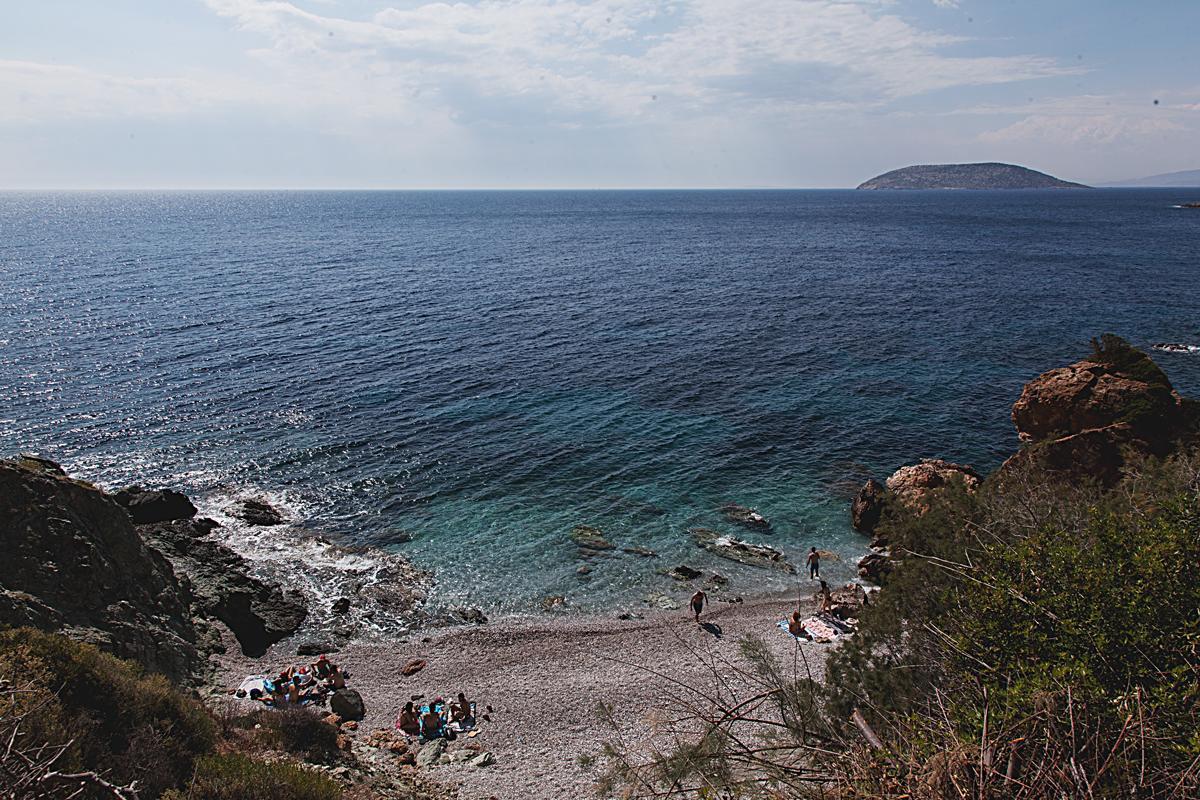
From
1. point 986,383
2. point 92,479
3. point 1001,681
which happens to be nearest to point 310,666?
point 92,479

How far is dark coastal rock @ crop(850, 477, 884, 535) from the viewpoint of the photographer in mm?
31391

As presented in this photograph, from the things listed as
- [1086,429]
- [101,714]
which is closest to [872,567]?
[1086,429]

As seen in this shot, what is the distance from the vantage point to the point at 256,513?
31938 millimetres

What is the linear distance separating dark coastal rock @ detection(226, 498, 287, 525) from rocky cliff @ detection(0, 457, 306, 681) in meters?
2.39

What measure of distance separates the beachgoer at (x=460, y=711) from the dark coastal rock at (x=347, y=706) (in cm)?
303

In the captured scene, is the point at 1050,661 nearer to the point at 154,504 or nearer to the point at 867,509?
the point at 867,509

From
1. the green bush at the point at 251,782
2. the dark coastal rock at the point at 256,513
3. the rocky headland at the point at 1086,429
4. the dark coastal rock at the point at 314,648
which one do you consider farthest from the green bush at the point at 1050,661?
the dark coastal rock at the point at 256,513

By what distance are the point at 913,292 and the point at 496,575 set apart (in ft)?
223

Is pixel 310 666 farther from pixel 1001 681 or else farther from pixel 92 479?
pixel 1001 681

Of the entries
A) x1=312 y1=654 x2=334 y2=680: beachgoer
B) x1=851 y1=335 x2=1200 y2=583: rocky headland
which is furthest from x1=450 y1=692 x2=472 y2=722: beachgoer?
x1=851 y1=335 x2=1200 y2=583: rocky headland

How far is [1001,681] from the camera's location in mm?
10273

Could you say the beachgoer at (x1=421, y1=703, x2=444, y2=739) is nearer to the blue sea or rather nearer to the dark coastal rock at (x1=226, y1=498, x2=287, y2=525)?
the blue sea

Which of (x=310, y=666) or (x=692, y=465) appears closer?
(x=310, y=666)

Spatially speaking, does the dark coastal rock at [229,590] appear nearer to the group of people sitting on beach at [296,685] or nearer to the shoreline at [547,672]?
the shoreline at [547,672]
